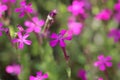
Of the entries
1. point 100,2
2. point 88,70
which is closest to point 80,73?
point 88,70

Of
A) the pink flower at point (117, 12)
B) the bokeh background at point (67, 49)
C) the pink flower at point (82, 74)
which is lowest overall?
the pink flower at point (82, 74)

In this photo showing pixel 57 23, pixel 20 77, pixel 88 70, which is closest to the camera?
pixel 20 77

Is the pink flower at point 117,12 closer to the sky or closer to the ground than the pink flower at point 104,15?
closer to the sky

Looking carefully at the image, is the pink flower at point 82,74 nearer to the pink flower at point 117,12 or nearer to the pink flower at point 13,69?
the pink flower at point 13,69

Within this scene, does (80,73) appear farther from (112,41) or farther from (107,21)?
(107,21)

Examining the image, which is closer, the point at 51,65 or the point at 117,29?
the point at 51,65

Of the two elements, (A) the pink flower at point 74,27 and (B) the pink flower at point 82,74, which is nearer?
(B) the pink flower at point 82,74

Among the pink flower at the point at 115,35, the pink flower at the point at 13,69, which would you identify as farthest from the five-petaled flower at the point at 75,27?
the pink flower at the point at 13,69
